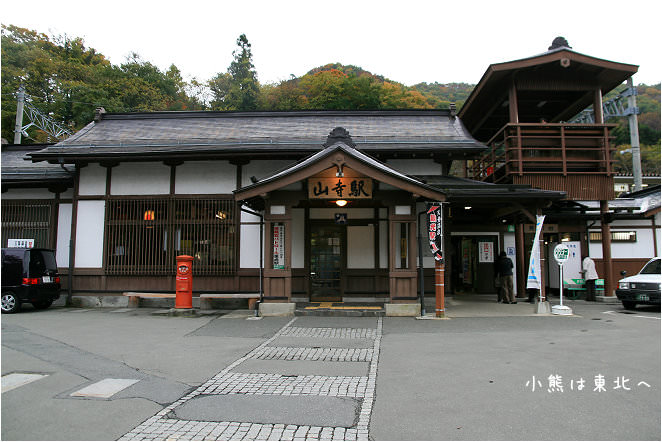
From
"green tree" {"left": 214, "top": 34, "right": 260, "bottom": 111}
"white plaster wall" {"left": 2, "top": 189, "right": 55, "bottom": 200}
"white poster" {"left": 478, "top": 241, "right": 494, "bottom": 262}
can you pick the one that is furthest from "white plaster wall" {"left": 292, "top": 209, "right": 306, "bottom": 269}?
"green tree" {"left": 214, "top": 34, "right": 260, "bottom": 111}

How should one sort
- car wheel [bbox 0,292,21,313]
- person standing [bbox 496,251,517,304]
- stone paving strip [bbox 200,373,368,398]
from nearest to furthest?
1. stone paving strip [bbox 200,373,368,398]
2. car wheel [bbox 0,292,21,313]
3. person standing [bbox 496,251,517,304]

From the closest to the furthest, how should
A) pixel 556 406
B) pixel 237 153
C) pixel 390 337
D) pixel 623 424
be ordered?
pixel 623 424 → pixel 556 406 → pixel 390 337 → pixel 237 153

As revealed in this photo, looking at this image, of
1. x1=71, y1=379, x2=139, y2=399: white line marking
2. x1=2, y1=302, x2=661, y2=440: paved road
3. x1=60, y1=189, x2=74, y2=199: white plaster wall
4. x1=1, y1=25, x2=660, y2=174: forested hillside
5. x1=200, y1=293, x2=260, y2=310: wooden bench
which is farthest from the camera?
x1=1, y1=25, x2=660, y2=174: forested hillside

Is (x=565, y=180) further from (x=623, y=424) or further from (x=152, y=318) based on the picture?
(x=152, y=318)

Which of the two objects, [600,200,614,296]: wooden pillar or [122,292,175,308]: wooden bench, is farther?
[600,200,614,296]: wooden pillar

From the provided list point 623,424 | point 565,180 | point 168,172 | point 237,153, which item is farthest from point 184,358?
point 565,180

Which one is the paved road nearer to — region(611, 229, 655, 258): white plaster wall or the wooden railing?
the wooden railing

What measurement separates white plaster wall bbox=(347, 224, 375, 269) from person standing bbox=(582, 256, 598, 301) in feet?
27.1

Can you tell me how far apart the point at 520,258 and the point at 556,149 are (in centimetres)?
391

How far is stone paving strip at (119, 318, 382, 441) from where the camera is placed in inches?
155

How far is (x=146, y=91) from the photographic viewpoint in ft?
135

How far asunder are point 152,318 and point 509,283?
421 inches

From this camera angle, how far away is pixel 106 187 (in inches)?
→ 514

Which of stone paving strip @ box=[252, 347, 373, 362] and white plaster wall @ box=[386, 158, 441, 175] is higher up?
white plaster wall @ box=[386, 158, 441, 175]
